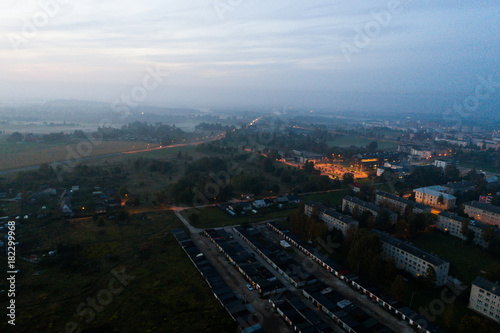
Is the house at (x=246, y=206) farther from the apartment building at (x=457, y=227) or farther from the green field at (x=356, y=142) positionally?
the green field at (x=356, y=142)

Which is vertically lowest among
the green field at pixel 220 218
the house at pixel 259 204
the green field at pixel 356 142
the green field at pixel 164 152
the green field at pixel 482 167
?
the green field at pixel 220 218

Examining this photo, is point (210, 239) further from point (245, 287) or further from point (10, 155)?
point (10, 155)

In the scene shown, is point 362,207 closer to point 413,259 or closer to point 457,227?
point 457,227

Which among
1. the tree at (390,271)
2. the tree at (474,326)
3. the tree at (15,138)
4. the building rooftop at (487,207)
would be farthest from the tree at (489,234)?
the tree at (15,138)

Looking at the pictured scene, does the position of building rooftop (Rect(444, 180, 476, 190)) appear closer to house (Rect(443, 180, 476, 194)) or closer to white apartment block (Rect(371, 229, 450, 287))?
house (Rect(443, 180, 476, 194))

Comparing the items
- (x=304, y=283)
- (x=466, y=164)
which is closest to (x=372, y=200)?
(x=304, y=283)

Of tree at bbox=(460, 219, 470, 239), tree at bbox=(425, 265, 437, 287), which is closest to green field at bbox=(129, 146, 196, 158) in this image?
tree at bbox=(460, 219, 470, 239)
